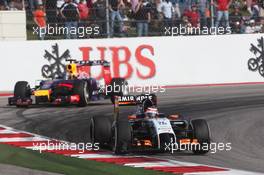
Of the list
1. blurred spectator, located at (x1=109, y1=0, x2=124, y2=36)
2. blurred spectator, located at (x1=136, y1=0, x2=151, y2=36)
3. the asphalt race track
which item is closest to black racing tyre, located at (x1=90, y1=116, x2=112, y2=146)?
the asphalt race track

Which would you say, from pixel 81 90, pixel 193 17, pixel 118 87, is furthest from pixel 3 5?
pixel 81 90

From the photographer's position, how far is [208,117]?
2017 cm

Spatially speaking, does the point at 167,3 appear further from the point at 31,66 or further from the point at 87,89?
the point at 87,89

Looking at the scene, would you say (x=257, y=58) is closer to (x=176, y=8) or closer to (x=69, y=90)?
(x=176, y=8)

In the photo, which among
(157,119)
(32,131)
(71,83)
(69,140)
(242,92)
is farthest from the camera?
(242,92)

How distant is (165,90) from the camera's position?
88.2 ft

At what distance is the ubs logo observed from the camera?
94.0ft

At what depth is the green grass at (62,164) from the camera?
1183 cm

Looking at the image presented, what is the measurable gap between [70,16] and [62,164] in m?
15.4

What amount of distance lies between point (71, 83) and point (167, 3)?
23.3 feet

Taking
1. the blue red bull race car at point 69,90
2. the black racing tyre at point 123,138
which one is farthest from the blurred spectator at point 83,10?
the black racing tyre at point 123,138

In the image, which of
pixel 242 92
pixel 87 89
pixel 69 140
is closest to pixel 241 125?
pixel 69 140

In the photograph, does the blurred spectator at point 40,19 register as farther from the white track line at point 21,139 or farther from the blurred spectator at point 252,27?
the white track line at point 21,139

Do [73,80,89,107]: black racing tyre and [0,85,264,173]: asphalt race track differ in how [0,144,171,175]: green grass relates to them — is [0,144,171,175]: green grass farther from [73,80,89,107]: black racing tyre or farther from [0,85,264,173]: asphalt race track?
[73,80,89,107]: black racing tyre
